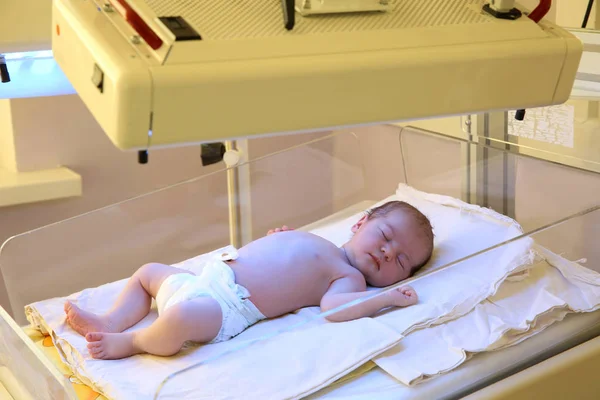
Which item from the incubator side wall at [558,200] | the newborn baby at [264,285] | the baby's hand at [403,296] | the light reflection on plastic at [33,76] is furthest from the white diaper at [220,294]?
the incubator side wall at [558,200]

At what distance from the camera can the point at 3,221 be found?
1.99 meters

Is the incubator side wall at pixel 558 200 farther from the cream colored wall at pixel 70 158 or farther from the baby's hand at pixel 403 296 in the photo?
the cream colored wall at pixel 70 158

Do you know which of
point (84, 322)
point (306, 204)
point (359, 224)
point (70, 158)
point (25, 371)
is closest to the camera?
point (25, 371)

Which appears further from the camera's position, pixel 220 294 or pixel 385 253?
pixel 385 253

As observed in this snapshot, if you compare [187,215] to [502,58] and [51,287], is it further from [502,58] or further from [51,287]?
[502,58]

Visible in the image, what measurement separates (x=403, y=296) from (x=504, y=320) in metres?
0.17

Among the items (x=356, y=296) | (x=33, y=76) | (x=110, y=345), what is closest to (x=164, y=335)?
(x=110, y=345)

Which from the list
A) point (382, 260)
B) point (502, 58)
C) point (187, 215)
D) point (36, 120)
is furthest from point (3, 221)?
point (502, 58)

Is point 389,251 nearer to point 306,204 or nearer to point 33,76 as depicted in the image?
point 306,204

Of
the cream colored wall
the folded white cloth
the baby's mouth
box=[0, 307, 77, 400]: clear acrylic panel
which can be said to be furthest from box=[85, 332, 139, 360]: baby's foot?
the cream colored wall

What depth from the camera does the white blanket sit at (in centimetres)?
106

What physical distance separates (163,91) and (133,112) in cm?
3

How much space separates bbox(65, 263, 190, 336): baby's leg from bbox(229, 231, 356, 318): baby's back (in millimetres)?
132

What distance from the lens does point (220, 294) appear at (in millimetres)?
1306
